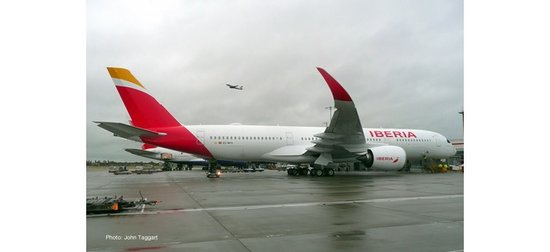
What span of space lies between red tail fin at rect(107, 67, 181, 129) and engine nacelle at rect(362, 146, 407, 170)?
37.1 ft

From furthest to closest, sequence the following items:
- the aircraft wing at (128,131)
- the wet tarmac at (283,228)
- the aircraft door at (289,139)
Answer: the aircraft door at (289,139) < the aircraft wing at (128,131) < the wet tarmac at (283,228)

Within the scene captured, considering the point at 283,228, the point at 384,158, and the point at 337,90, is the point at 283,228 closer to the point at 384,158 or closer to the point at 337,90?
the point at 337,90

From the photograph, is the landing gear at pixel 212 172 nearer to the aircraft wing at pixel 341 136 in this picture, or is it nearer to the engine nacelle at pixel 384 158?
the aircraft wing at pixel 341 136

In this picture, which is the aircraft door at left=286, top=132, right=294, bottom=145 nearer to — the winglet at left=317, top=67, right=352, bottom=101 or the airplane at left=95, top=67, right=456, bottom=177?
the airplane at left=95, top=67, right=456, bottom=177

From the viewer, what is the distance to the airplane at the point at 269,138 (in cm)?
1796

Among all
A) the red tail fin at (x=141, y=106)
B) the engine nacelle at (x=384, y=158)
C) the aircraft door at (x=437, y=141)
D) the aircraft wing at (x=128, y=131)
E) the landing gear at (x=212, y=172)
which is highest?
the red tail fin at (x=141, y=106)

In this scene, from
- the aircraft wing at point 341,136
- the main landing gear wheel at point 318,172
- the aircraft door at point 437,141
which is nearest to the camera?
the aircraft wing at point 341,136

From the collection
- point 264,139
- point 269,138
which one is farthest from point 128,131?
point 269,138

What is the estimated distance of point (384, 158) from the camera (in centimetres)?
2138

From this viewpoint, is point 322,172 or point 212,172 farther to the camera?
point 212,172

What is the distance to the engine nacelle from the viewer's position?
21250 mm

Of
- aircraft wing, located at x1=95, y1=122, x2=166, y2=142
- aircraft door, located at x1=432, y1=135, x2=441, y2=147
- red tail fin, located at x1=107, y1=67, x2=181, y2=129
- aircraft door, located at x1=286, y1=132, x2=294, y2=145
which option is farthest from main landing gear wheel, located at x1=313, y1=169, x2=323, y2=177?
aircraft door, located at x1=432, y1=135, x2=441, y2=147

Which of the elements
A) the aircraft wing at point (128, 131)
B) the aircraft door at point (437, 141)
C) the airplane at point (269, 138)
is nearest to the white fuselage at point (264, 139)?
the airplane at point (269, 138)

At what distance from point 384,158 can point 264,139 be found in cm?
737
